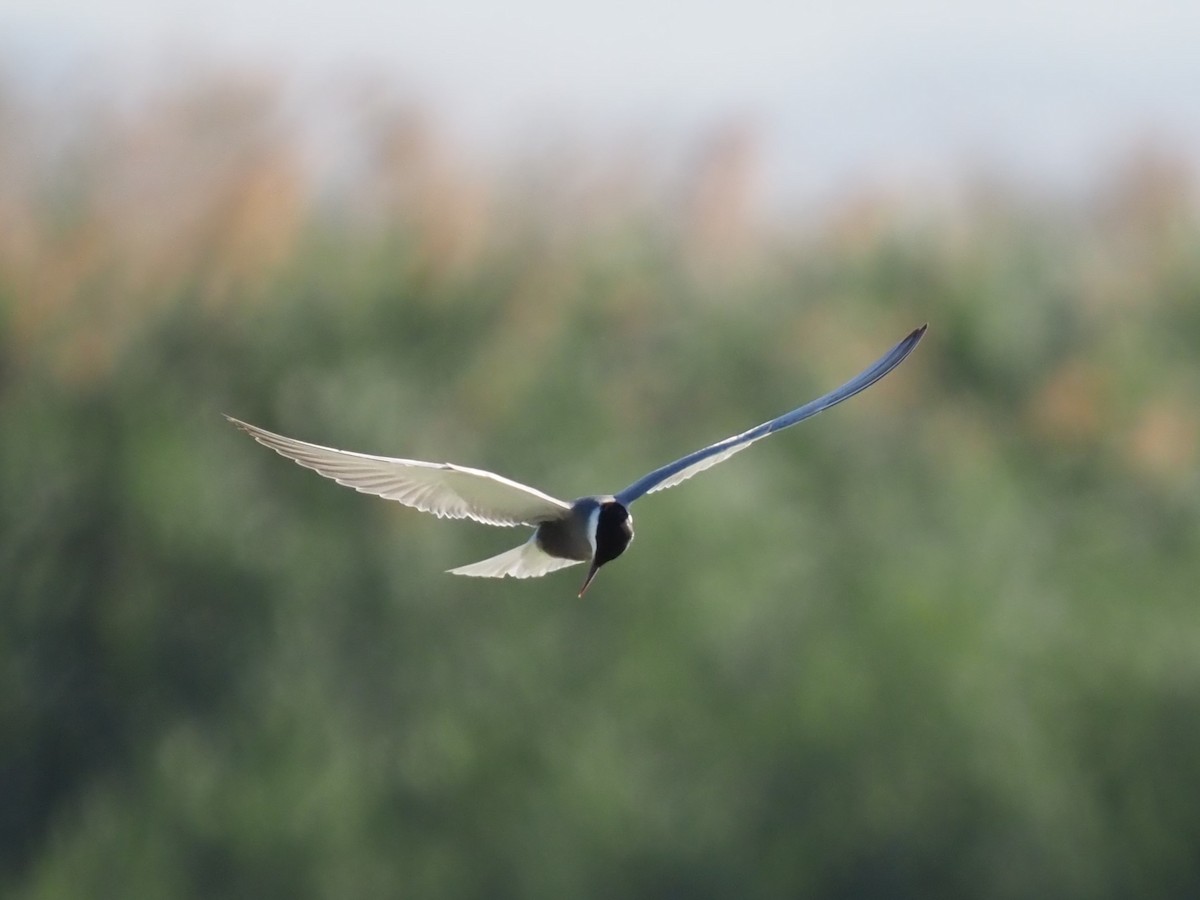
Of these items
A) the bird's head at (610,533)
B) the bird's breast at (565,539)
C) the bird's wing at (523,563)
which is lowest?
the bird's wing at (523,563)

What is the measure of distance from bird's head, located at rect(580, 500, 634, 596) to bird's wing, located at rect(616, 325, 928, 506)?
130mm

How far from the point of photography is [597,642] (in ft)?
56.9

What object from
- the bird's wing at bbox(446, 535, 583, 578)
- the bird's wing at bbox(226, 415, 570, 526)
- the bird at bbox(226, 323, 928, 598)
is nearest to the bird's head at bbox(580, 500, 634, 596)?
the bird at bbox(226, 323, 928, 598)

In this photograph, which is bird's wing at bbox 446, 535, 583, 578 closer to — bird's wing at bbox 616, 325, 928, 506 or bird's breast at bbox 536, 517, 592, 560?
bird's breast at bbox 536, 517, 592, 560

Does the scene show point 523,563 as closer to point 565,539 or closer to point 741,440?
point 565,539

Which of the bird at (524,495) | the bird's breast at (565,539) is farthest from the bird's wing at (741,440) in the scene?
the bird's breast at (565,539)

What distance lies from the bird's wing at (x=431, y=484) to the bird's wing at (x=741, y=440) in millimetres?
195

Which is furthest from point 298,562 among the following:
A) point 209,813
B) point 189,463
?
point 209,813

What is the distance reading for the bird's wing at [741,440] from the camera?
17.2ft

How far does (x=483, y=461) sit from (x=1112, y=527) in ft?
18.2

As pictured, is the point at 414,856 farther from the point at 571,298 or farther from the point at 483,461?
the point at 571,298

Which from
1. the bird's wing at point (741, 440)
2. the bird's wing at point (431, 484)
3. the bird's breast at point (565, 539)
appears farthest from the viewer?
the bird's wing at point (741, 440)

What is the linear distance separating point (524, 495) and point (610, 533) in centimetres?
27

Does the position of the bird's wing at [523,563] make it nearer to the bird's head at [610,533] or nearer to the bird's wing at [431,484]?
the bird's wing at [431,484]
